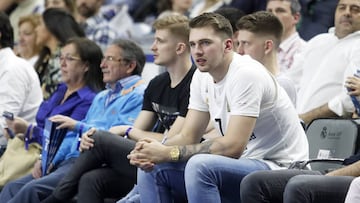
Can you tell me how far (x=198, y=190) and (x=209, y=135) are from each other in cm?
110

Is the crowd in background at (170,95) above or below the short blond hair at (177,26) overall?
below

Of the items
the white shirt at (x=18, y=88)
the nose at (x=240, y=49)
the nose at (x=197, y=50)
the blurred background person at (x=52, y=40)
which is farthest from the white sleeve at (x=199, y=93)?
the blurred background person at (x=52, y=40)

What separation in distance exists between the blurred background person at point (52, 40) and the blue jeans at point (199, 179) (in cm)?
292

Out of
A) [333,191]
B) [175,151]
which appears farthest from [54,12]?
[333,191]

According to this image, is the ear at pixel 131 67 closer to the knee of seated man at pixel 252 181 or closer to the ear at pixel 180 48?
the ear at pixel 180 48

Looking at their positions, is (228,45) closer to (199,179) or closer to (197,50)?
(197,50)

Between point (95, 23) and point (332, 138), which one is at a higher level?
point (332, 138)

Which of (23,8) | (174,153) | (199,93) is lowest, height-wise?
(23,8)

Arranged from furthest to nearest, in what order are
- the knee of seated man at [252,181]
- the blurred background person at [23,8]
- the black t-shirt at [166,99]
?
the blurred background person at [23,8]
the black t-shirt at [166,99]
the knee of seated man at [252,181]

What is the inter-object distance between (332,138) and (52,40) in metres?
3.40

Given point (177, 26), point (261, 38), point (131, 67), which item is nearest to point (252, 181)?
point (261, 38)

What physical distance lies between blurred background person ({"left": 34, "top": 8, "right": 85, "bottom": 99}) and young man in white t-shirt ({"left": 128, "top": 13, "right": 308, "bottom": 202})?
2868mm

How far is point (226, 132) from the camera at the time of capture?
605 cm

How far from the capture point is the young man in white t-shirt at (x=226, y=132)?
5.99m
